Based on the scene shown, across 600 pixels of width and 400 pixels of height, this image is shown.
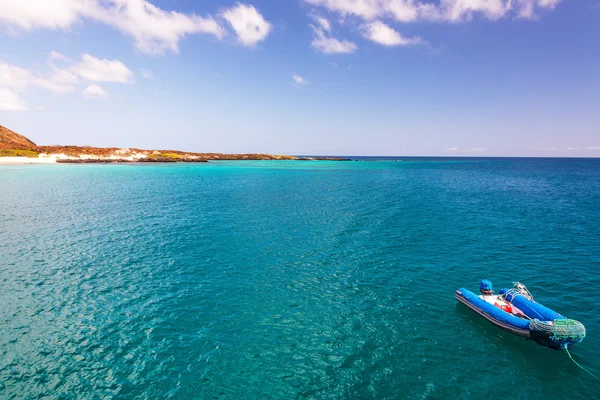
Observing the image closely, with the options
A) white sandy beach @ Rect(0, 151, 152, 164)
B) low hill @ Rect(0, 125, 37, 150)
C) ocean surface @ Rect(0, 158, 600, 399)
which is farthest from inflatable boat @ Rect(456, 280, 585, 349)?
low hill @ Rect(0, 125, 37, 150)

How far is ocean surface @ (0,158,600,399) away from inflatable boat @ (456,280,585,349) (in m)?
0.75

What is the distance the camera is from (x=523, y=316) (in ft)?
63.1

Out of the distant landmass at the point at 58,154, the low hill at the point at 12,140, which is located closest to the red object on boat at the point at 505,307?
the distant landmass at the point at 58,154

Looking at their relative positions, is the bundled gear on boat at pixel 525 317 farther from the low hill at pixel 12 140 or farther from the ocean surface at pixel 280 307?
the low hill at pixel 12 140

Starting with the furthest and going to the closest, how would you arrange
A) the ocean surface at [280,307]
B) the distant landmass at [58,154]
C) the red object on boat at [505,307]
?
the distant landmass at [58,154] < the red object on boat at [505,307] < the ocean surface at [280,307]

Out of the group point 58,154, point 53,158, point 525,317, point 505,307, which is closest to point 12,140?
point 58,154

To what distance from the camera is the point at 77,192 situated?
6469 centimetres

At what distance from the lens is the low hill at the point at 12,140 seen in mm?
157150

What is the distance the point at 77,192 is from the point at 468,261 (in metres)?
76.5

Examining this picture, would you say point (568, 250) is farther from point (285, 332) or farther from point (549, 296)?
point (285, 332)

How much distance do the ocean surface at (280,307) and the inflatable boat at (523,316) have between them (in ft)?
2.47

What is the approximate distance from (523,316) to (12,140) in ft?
829

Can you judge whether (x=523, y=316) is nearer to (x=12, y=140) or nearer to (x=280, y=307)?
(x=280, y=307)

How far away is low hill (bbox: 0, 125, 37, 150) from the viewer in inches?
6187
